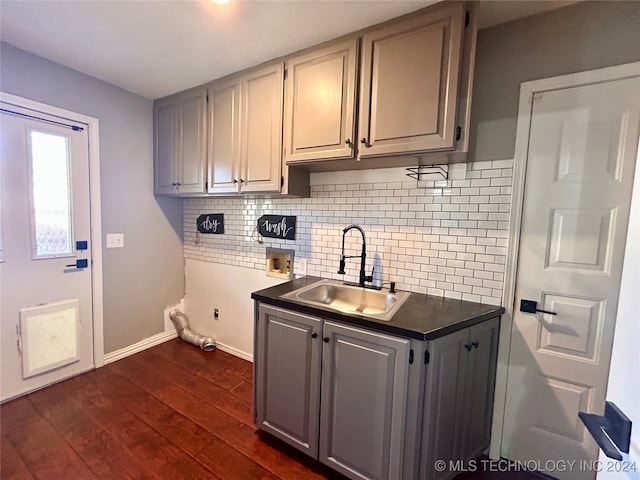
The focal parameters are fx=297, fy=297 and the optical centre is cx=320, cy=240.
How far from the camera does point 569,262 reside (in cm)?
154

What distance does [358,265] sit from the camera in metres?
2.17

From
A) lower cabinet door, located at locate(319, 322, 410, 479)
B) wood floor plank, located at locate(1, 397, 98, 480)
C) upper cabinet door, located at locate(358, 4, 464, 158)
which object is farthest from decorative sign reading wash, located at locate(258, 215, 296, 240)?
wood floor plank, located at locate(1, 397, 98, 480)

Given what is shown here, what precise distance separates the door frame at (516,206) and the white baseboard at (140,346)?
299 cm

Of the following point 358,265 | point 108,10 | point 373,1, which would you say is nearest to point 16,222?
point 108,10

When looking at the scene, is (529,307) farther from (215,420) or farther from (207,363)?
(207,363)

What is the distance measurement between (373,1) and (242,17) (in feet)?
2.34

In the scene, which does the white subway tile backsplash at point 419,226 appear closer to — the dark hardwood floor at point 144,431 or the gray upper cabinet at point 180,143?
the gray upper cabinet at point 180,143

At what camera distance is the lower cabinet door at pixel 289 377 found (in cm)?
160

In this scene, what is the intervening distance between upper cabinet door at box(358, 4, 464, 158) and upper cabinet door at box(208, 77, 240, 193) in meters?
1.04

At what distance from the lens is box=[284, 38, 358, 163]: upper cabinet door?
1.73 meters

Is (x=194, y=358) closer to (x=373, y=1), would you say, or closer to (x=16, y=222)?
(x=16, y=222)

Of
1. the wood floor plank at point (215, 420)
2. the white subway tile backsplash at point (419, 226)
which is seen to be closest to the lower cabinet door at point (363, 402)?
the wood floor plank at point (215, 420)

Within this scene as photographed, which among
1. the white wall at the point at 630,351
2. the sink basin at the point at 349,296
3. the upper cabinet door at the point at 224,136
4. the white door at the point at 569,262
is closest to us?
the white wall at the point at 630,351

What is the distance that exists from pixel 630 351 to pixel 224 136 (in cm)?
245
